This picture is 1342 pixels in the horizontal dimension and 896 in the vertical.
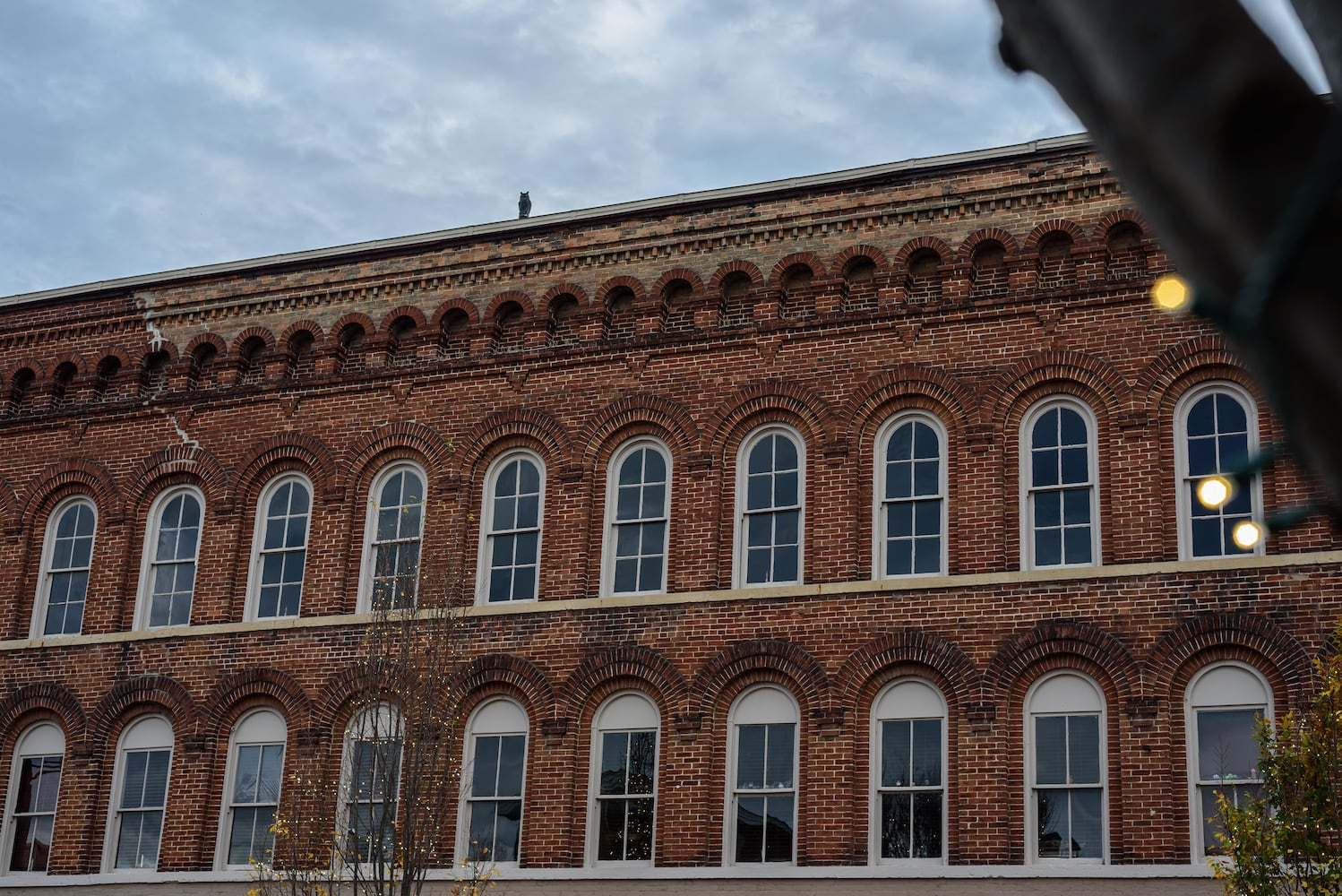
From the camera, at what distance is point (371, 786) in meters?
17.4

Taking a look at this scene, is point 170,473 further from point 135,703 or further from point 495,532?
point 495,532

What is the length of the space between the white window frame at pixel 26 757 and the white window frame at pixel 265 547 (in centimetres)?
317

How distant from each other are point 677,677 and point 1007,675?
145 inches

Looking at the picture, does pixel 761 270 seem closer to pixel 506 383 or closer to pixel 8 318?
pixel 506 383

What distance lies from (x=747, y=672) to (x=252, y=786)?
6.61 meters

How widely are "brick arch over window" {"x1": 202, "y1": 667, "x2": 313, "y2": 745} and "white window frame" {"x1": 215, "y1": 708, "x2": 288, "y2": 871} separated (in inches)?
4.4

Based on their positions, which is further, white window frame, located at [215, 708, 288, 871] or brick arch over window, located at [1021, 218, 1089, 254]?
white window frame, located at [215, 708, 288, 871]

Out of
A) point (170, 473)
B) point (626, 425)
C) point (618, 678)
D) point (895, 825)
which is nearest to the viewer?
point (895, 825)

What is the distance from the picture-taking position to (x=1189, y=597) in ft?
57.4

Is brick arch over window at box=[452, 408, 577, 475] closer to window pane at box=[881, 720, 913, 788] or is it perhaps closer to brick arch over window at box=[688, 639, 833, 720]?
brick arch over window at box=[688, 639, 833, 720]

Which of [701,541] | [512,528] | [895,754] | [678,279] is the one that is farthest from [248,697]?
[895,754]

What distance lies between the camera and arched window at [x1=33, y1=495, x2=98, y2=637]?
2308 cm

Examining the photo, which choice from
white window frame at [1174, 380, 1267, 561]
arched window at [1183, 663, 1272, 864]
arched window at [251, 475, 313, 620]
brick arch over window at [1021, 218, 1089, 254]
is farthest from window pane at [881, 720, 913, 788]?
arched window at [251, 475, 313, 620]

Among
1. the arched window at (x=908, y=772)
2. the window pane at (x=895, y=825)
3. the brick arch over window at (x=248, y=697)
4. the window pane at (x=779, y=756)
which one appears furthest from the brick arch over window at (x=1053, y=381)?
the brick arch over window at (x=248, y=697)
